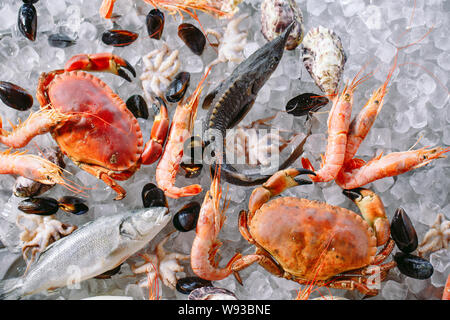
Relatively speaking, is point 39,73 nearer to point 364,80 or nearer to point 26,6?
point 26,6

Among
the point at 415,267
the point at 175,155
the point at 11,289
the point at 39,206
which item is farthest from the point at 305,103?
the point at 11,289

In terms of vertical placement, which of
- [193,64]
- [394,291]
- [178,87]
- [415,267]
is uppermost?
[193,64]

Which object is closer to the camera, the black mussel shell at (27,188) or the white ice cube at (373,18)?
the black mussel shell at (27,188)

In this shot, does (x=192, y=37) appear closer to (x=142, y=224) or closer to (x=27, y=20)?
(x=27, y=20)

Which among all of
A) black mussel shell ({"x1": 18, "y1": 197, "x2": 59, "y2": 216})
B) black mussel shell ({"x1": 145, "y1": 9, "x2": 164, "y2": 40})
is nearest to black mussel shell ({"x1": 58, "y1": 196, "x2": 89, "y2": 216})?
black mussel shell ({"x1": 18, "y1": 197, "x2": 59, "y2": 216})

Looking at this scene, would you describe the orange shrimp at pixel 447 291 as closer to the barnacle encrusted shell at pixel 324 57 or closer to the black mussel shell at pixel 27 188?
the barnacle encrusted shell at pixel 324 57

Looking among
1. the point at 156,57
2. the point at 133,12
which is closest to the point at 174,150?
the point at 156,57

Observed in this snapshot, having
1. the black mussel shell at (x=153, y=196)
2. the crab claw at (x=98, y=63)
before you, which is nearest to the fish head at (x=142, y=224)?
the black mussel shell at (x=153, y=196)

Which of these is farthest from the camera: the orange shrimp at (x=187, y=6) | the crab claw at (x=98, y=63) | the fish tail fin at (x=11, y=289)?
the orange shrimp at (x=187, y=6)
